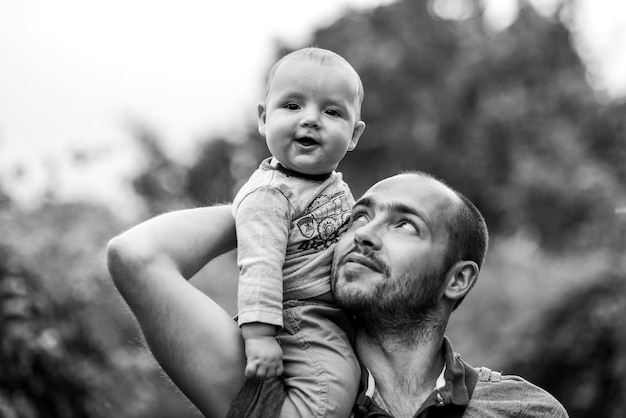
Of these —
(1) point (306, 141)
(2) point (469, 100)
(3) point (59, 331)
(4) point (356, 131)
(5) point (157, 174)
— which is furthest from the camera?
(5) point (157, 174)

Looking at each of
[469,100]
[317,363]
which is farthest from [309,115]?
[469,100]

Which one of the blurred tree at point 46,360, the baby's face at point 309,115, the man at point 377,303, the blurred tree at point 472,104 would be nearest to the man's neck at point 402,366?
the man at point 377,303

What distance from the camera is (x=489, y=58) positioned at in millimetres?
25859

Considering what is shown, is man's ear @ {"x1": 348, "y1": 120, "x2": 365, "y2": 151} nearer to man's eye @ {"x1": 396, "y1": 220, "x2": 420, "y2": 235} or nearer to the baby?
the baby

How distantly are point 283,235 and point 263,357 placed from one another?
0.38m

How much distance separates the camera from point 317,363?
8.13ft

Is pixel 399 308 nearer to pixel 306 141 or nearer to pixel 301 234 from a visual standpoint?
pixel 301 234

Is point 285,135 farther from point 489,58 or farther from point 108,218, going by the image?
point 489,58

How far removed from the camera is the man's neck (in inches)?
108

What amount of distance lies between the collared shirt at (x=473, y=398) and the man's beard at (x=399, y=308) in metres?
0.13

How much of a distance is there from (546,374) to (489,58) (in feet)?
56.9

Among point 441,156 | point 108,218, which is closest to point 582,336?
point 108,218

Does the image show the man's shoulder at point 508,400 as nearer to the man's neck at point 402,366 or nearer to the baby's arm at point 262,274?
the man's neck at point 402,366

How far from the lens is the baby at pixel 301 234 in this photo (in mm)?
2443
